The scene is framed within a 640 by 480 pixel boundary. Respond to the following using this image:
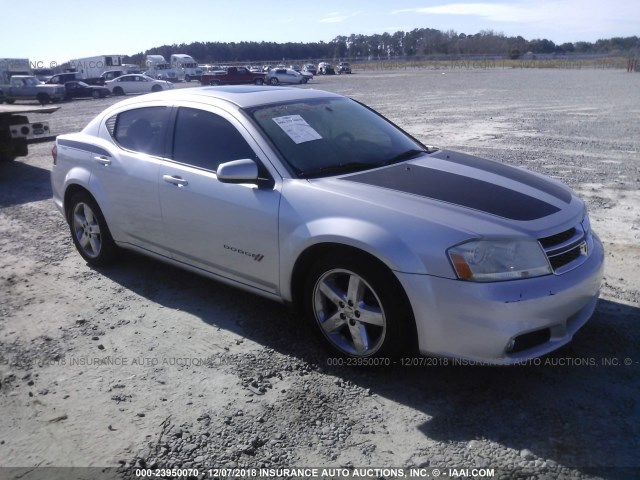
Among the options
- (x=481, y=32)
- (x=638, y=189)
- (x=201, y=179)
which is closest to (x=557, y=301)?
(x=201, y=179)

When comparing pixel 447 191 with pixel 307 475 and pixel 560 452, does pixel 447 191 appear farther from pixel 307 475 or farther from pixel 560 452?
pixel 307 475

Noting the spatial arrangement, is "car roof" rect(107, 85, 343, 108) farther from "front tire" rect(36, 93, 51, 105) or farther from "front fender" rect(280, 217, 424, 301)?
"front tire" rect(36, 93, 51, 105)

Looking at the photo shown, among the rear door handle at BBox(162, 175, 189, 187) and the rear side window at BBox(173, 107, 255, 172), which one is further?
the rear door handle at BBox(162, 175, 189, 187)

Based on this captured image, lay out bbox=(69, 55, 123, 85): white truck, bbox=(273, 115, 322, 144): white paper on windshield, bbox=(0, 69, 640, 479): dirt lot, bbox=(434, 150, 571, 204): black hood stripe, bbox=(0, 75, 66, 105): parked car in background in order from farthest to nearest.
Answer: bbox=(69, 55, 123, 85): white truck, bbox=(0, 75, 66, 105): parked car in background, bbox=(273, 115, 322, 144): white paper on windshield, bbox=(434, 150, 571, 204): black hood stripe, bbox=(0, 69, 640, 479): dirt lot

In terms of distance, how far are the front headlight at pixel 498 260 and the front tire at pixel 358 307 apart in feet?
1.31

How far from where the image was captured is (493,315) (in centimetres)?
312

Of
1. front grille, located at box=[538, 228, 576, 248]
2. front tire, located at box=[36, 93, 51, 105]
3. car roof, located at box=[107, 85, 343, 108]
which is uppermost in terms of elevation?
front tire, located at box=[36, 93, 51, 105]

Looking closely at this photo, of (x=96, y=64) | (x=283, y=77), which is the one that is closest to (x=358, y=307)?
(x=283, y=77)

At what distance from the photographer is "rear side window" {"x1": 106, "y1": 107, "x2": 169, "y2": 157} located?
4.87 m

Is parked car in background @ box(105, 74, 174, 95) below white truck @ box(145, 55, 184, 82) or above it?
below

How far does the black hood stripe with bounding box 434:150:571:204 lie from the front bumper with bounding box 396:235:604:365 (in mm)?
872

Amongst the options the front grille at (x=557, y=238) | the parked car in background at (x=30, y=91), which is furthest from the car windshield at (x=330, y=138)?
the parked car in background at (x=30, y=91)

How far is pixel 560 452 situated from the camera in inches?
114

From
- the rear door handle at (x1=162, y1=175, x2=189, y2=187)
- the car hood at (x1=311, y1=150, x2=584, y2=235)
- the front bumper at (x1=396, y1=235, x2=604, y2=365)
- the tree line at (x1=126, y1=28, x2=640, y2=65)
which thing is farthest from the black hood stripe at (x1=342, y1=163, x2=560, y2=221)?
the tree line at (x1=126, y1=28, x2=640, y2=65)
